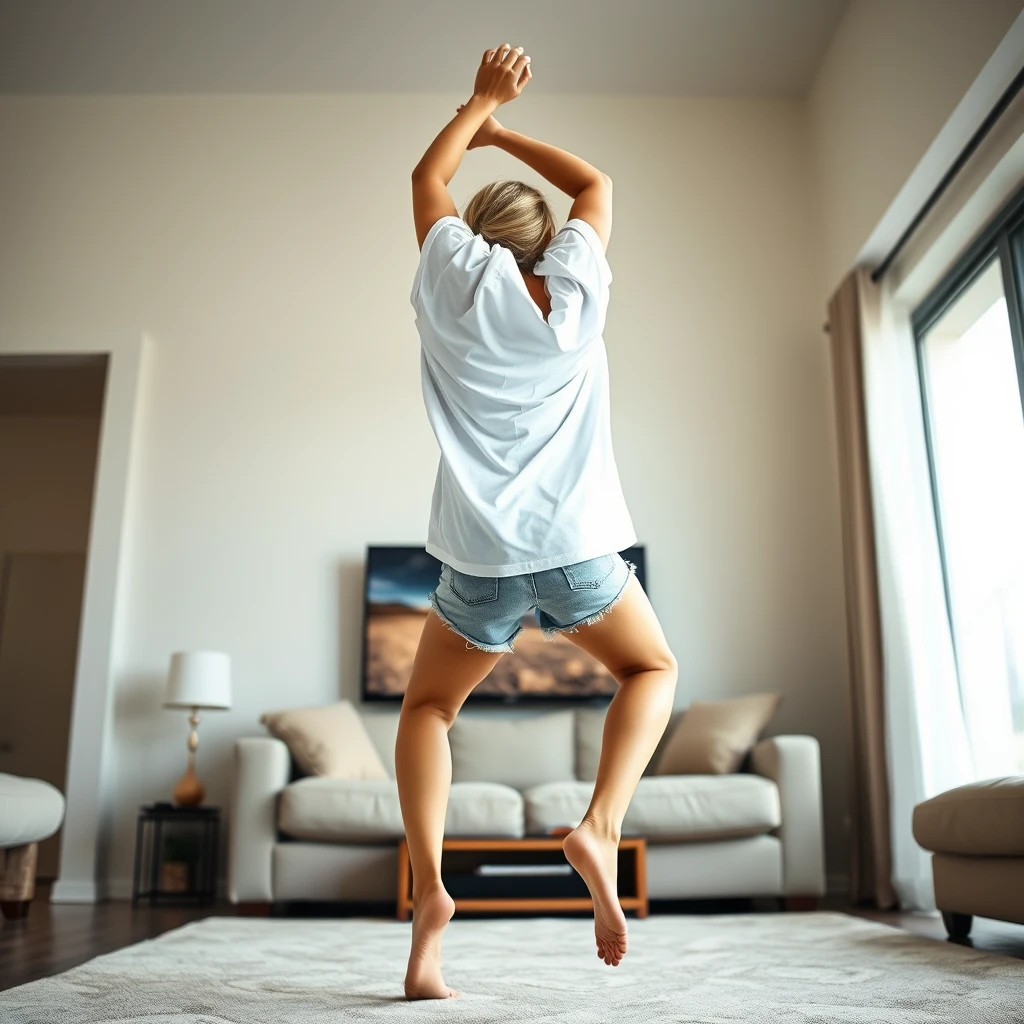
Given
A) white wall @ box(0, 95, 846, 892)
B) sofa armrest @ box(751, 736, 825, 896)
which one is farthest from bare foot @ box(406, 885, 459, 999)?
white wall @ box(0, 95, 846, 892)

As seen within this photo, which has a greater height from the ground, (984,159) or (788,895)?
(984,159)

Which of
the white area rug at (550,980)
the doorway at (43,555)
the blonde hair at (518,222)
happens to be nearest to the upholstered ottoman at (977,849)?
the white area rug at (550,980)

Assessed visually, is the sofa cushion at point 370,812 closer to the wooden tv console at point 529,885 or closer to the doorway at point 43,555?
the wooden tv console at point 529,885

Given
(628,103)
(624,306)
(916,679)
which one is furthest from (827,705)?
(628,103)

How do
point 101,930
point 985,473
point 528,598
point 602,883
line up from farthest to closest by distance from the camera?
point 985,473 → point 101,930 → point 528,598 → point 602,883

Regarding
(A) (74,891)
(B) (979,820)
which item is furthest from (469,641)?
(A) (74,891)

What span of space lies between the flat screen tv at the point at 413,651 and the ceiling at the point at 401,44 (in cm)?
253

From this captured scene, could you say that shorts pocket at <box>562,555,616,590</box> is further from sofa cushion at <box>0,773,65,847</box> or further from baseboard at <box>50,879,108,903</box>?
baseboard at <box>50,879,108,903</box>

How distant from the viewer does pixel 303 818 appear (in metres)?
3.70

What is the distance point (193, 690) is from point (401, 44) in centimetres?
327

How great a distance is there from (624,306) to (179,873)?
3.33m

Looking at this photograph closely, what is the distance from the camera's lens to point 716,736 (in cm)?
406

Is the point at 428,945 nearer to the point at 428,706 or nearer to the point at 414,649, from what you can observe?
the point at 428,706

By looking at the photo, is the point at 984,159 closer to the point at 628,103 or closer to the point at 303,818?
the point at 628,103
